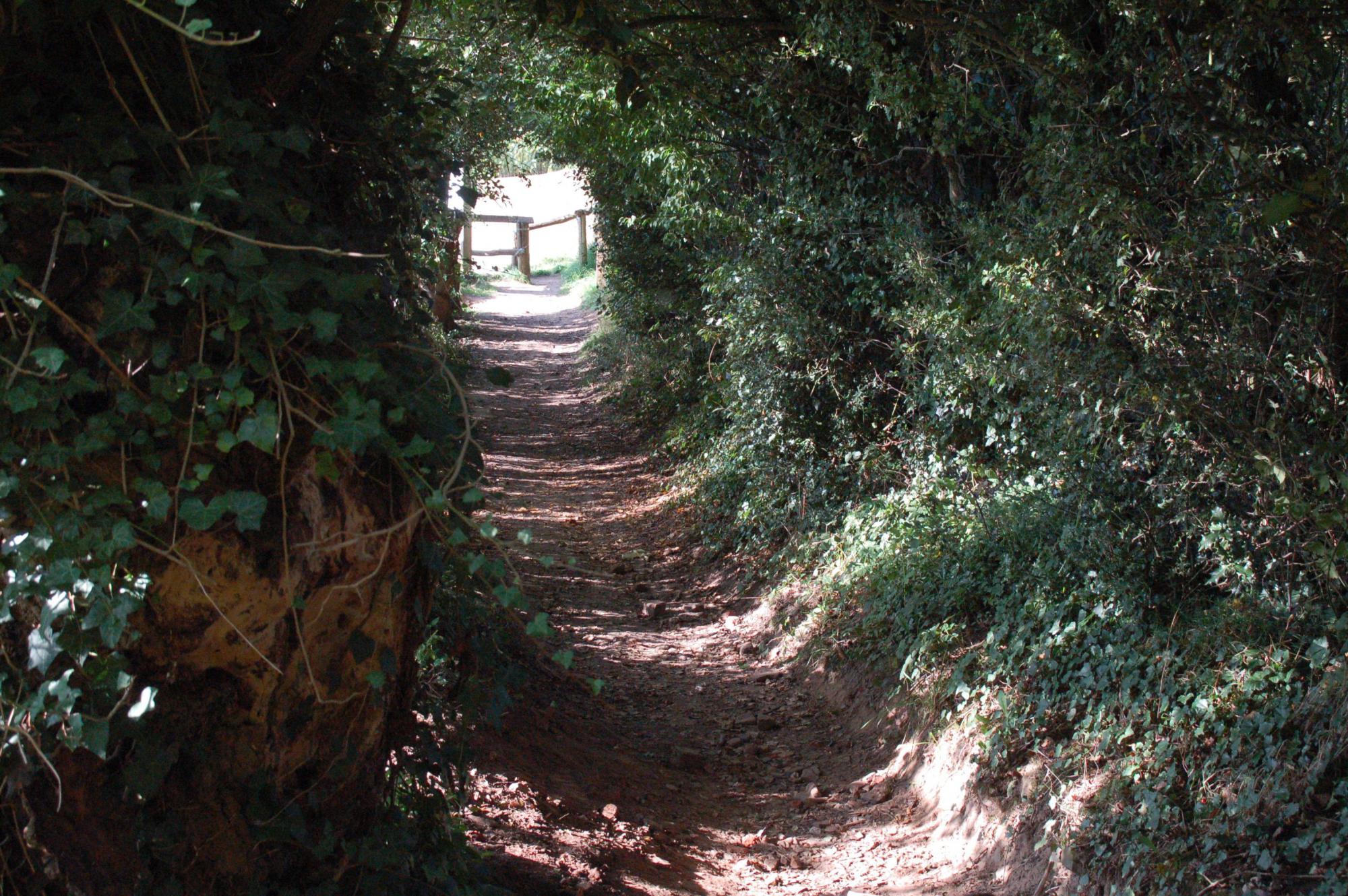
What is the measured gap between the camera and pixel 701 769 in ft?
19.5

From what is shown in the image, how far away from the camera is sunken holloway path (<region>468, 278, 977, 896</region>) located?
4.59 metres

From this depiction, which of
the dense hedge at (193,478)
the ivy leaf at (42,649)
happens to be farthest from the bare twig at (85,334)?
the ivy leaf at (42,649)

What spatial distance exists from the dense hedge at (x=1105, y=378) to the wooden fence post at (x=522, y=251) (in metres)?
29.1

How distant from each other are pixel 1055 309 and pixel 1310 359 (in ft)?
3.59

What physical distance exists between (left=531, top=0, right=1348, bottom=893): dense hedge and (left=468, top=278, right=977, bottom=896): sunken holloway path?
0.83 metres

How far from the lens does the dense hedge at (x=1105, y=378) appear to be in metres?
3.76

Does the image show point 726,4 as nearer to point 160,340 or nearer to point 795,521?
point 795,521

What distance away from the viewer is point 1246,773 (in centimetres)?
369

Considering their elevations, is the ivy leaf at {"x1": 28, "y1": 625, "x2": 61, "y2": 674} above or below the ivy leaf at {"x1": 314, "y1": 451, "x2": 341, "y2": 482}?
below

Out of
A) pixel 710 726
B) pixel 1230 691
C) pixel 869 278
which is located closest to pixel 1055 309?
pixel 1230 691

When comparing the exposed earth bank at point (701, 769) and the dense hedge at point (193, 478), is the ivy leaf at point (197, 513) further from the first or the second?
the exposed earth bank at point (701, 769)

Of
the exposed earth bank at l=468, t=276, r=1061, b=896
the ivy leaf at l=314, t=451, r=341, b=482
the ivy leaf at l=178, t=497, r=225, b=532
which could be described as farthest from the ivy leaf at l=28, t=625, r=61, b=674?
the exposed earth bank at l=468, t=276, r=1061, b=896

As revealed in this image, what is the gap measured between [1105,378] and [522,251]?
33488 millimetres

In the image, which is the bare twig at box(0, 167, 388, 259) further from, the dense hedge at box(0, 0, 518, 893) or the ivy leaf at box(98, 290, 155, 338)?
the ivy leaf at box(98, 290, 155, 338)
